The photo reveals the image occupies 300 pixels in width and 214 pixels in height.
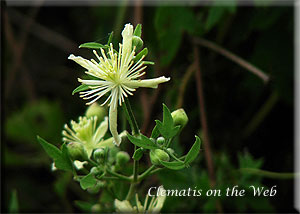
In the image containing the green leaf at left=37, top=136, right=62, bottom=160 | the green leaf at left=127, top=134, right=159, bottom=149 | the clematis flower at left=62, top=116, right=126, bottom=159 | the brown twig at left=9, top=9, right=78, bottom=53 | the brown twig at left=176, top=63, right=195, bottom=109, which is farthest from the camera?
the brown twig at left=9, top=9, right=78, bottom=53

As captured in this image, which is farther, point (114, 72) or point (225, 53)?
point (225, 53)

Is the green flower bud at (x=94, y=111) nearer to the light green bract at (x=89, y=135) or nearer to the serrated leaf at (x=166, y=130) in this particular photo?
the light green bract at (x=89, y=135)

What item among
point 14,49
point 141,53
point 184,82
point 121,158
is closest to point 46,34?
point 14,49

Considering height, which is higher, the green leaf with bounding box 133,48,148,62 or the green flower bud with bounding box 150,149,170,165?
the green leaf with bounding box 133,48,148,62

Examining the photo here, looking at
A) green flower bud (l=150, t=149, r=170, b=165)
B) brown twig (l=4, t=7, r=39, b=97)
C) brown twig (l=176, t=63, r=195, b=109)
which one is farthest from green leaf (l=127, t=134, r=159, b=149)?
brown twig (l=4, t=7, r=39, b=97)

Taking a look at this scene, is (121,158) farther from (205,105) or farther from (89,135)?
(205,105)

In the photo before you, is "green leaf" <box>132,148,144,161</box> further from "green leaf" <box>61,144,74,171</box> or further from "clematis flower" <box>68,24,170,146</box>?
"green leaf" <box>61,144,74,171</box>
